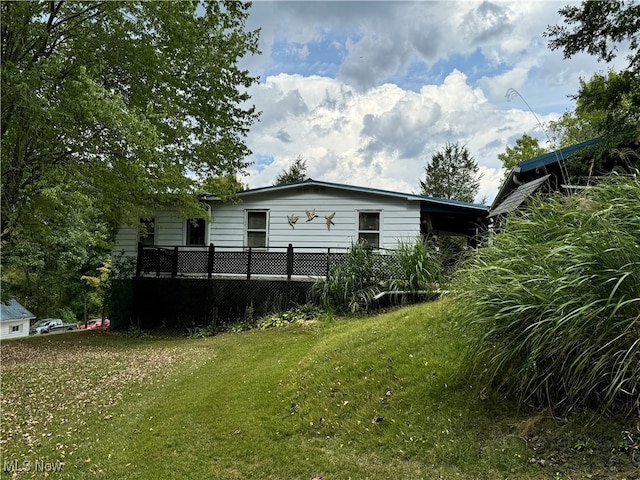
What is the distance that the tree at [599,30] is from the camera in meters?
7.58

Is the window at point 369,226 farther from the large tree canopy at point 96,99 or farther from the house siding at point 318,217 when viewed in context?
the large tree canopy at point 96,99

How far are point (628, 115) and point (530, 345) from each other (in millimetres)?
6602

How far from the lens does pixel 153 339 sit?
11570 millimetres

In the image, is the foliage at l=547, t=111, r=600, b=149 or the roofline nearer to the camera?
the roofline

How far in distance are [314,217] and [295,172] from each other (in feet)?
67.8

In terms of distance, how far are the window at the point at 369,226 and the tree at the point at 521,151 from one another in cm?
2008

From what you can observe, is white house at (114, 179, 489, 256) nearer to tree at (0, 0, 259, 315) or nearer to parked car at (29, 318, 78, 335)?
tree at (0, 0, 259, 315)

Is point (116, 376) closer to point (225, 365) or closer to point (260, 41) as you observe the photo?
point (225, 365)

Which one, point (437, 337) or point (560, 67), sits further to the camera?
point (560, 67)

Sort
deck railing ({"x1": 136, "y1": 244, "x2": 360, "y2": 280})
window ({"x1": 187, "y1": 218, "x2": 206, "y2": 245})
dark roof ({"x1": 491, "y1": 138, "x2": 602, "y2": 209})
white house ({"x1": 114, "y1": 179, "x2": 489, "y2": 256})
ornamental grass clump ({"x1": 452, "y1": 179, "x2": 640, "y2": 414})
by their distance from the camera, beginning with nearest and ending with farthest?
ornamental grass clump ({"x1": 452, "y1": 179, "x2": 640, "y2": 414}) < dark roof ({"x1": 491, "y1": 138, "x2": 602, "y2": 209}) < deck railing ({"x1": 136, "y1": 244, "x2": 360, "y2": 280}) < white house ({"x1": 114, "y1": 179, "x2": 489, "y2": 256}) < window ({"x1": 187, "y1": 218, "x2": 206, "y2": 245})

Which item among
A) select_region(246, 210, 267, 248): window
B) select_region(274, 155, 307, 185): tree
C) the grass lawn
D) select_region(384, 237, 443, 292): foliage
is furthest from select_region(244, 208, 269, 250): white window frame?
select_region(274, 155, 307, 185): tree

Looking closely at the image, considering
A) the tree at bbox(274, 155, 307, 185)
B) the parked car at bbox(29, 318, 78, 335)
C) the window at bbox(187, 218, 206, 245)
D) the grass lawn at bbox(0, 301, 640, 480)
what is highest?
the tree at bbox(274, 155, 307, 185)

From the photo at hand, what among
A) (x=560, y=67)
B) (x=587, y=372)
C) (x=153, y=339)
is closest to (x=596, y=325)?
A: (x=587, y=372)

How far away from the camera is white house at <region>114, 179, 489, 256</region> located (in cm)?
1338
